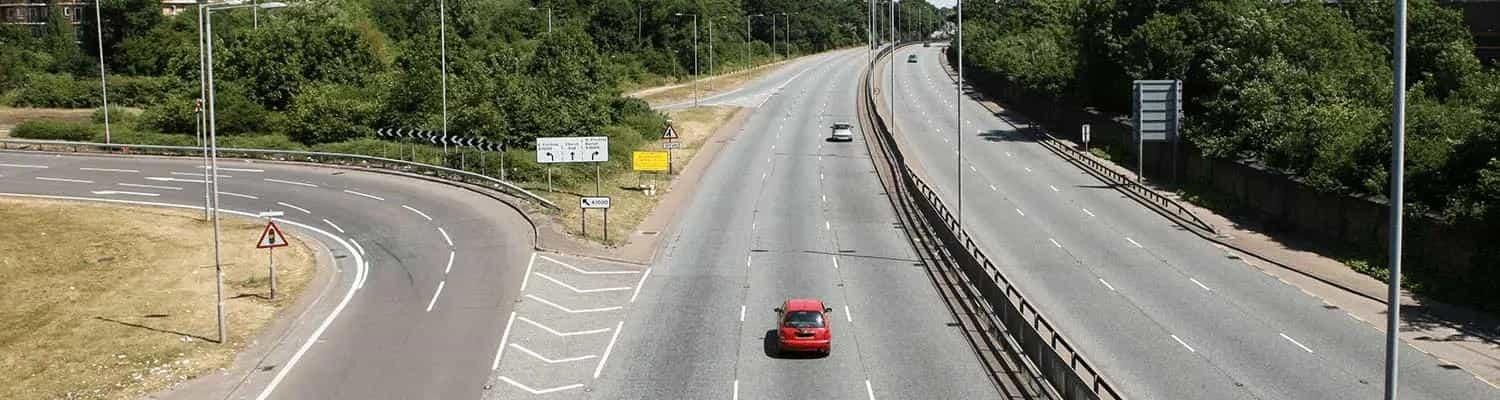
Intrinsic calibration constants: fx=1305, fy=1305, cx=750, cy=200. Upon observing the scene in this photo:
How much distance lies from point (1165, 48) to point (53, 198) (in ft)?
212

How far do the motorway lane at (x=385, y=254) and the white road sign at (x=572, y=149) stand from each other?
3.40 metres

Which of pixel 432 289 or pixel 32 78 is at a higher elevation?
pixel 32 78

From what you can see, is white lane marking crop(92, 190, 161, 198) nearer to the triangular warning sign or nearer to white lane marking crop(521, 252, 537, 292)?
white lane marking crop(521, 252, 537, 292)

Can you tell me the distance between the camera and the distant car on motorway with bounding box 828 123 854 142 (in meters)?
95.4

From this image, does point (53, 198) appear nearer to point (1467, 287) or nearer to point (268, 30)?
point (268, 30)

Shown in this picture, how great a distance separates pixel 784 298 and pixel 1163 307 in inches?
492

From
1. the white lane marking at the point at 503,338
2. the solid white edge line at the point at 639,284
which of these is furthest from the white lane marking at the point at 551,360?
the solid white edge line at the point at 639,284

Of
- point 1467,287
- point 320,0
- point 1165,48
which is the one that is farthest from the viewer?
point 320,0

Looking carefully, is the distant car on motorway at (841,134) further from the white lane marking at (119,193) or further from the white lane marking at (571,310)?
the white lane marking at (571,310)

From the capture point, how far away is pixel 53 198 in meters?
65.0

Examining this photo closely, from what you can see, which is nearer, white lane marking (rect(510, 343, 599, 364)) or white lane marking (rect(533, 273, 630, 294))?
white lane marking (rect(510, 343, 599, 364))

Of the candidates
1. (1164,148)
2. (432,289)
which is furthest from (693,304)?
(1164,148)

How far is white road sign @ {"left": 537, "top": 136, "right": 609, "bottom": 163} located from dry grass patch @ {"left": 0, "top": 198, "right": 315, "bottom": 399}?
13.3 meters

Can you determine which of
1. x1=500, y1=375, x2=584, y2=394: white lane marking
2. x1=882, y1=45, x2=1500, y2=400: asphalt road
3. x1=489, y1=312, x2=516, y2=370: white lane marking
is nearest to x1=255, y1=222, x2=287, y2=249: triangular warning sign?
x1=489, y1=312, x2=516, y2=370: white lane marking
